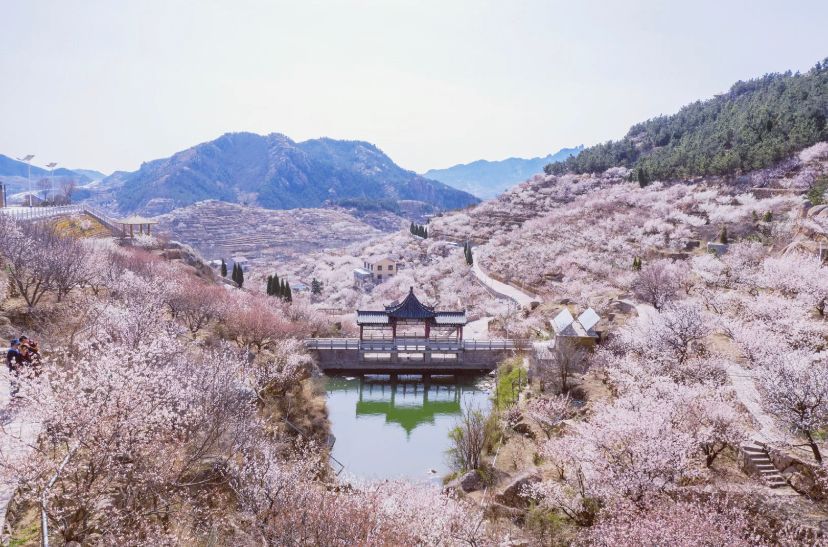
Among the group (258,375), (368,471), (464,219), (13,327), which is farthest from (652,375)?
(464,219)

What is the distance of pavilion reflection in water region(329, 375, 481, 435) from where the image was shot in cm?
3284

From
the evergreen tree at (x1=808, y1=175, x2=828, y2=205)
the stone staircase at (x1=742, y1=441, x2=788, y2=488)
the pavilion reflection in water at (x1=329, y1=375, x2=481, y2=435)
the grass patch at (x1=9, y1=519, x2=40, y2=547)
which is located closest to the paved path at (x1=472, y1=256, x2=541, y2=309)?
the pavilion reflection in water at (x1=329, y1=375, x2=481, y2=435)

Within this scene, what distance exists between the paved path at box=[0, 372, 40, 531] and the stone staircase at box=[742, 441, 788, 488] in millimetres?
19342

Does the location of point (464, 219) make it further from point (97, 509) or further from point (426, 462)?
point (97, 509)

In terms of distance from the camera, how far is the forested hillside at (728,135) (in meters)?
62.3

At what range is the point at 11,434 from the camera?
36.5 feet

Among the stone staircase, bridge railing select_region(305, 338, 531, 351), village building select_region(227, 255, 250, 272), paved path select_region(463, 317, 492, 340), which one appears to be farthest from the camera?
village building select_region(227, 255, 250, 272)

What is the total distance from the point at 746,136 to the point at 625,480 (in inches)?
2800

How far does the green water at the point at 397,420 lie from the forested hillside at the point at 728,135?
164ft

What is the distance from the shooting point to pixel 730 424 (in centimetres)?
1677

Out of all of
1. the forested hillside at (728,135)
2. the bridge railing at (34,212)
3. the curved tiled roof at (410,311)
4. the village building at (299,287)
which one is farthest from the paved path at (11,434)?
the forested hillside at (728,135)

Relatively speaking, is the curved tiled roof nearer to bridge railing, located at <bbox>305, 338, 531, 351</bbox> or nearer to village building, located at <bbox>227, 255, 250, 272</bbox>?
bridge railing, located at <bbox>305, 338, 531, 351</bbox>

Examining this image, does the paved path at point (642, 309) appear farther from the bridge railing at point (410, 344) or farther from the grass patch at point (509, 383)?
the bridge railing at point (410, 344)

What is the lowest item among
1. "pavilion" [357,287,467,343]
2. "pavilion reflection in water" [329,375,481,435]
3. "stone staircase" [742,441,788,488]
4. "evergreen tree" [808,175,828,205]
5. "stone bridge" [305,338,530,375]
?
"pavilion reflection in water" [329,375,481,435]
